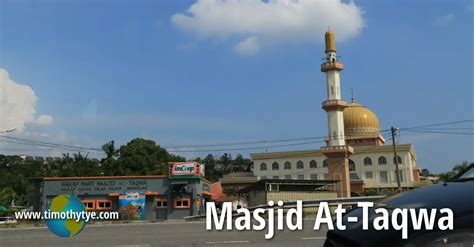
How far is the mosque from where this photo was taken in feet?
233

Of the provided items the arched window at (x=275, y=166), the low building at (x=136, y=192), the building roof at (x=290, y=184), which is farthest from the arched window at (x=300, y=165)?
the low building at (x=136, y=192)

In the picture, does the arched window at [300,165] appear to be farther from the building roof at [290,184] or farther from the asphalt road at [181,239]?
the asphalt road at [181,239]

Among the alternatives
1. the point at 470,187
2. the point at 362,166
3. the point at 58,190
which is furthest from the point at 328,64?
the point at 470,187

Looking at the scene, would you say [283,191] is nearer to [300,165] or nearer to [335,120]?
[335,120]

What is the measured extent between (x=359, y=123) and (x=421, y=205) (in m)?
84.6

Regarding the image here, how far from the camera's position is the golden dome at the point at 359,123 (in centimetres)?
8506

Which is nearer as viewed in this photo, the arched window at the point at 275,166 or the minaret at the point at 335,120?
the minaret at the point at 335,120

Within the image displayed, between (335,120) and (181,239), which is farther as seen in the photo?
(335,120)

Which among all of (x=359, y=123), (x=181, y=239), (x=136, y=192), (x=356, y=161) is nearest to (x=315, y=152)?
(x=356, y=161)

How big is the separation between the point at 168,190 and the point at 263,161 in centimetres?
5671

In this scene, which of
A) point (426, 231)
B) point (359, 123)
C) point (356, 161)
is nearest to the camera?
point (426, 231)

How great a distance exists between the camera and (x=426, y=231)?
272 cm

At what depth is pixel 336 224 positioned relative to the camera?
11.3 ft

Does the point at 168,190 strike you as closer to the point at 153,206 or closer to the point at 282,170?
the point at 153,206
